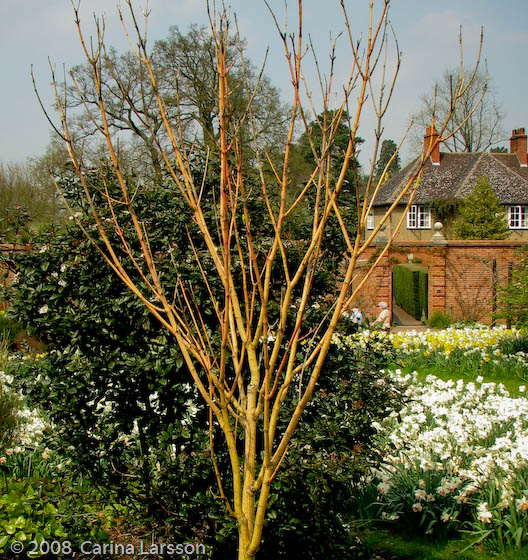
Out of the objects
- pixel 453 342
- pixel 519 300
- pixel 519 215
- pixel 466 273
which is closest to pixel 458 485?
pixel 453 342

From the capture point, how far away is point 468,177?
32719mm

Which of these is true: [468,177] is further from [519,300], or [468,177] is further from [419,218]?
[519,300]

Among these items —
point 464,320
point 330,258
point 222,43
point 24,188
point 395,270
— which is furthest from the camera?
point 24,188

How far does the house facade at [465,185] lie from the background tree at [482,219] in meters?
7.47

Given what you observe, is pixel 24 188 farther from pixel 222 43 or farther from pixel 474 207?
pixel 222 43

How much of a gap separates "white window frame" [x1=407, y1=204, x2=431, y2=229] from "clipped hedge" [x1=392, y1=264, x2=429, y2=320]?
45.7 ft

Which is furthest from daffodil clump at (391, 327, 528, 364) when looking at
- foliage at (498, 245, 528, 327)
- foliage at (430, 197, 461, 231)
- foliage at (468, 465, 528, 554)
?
foliage at (430, 197, 461, 231)

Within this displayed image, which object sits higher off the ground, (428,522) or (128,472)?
(128,472)

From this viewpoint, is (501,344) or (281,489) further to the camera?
(501,344)

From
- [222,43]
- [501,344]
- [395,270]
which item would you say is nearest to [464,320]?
[395,270]

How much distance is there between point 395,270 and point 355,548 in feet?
58.3

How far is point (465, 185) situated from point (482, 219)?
980cm

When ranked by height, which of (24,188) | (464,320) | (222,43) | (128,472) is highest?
(24,188)

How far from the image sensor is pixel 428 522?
12.0 feet
